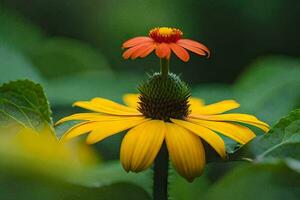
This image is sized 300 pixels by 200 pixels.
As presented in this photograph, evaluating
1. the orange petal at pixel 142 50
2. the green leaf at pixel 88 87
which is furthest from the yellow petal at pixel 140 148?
the green leaf at pixel 88 87

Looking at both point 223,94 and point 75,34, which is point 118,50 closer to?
point 75,34

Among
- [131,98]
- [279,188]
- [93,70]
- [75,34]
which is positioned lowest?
[279,188]

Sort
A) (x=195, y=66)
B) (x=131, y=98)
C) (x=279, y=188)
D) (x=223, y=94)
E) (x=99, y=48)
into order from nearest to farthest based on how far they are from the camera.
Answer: (x=279, y=188) < (x=131, y=98) < (x=223, y=94) < (x=195, y=66) < (x=99, y=48)

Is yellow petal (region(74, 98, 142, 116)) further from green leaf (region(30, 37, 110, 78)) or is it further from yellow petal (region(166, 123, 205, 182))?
green leaf (region(30, 37, 110, 78))

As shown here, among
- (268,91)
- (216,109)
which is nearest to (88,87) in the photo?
(268,91)

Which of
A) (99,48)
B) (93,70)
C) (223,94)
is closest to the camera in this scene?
(223,94)

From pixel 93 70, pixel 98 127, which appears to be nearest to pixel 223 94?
pixel 93 70

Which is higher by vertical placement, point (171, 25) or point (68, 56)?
point (171, 25)
